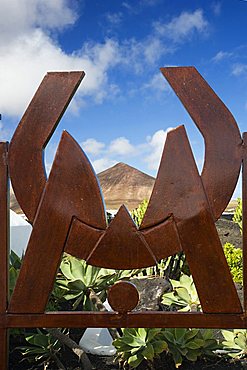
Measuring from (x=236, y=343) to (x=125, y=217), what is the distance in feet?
A: 4.54

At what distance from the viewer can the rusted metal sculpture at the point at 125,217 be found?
8.83 ft

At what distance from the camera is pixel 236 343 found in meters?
3.51

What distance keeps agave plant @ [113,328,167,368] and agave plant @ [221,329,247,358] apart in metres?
0.50

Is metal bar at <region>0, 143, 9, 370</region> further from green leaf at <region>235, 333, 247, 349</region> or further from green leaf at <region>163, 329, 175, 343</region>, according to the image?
green leaf at <region>235, 333, 247, 349</region>

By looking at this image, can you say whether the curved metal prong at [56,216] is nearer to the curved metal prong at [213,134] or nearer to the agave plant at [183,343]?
the curved metal prong at [213,134]

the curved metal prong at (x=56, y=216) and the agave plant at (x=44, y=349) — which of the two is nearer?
the curved metal prong at (x=56, y=216)

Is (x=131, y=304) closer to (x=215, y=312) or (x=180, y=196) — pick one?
(x=215, y=312)

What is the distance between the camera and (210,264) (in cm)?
269

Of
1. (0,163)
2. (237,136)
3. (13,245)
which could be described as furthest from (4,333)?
(13,245)

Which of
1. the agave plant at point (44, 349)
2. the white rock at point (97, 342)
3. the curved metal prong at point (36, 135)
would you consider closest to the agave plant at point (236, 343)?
the white rock at point (97, 342)

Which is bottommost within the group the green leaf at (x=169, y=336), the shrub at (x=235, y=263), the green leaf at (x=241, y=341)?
the green leaf at (x=241, y=341)

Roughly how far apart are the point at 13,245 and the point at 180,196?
3.77 metres

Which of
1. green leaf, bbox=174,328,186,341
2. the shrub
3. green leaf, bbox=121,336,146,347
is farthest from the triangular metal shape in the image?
the shrub

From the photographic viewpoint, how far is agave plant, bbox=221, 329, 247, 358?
3488 millimetres
